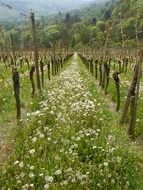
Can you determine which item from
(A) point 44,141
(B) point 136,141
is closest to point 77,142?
(A) point 44,141

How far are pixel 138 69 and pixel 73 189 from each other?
7266 millimetres

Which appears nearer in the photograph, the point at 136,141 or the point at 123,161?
the point at 123,161

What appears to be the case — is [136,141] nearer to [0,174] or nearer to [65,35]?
[0,174]

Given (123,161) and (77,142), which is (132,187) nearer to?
(123,161)

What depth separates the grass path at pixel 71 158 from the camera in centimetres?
850

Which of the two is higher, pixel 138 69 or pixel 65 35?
pixel 138 69

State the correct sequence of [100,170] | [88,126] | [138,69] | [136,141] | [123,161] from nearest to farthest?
[100,170] < [123,161] < [88,126] < [136,141] < [138,69]

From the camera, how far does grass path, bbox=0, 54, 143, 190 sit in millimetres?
8504

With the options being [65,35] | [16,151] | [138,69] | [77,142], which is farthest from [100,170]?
[65,35]

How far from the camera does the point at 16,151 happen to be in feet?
35.8

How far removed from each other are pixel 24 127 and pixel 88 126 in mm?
1777

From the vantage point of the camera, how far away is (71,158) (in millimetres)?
9281

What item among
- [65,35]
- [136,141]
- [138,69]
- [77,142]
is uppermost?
[138,69]

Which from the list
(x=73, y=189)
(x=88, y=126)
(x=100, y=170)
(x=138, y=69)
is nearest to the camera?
(x=73, y=189)
